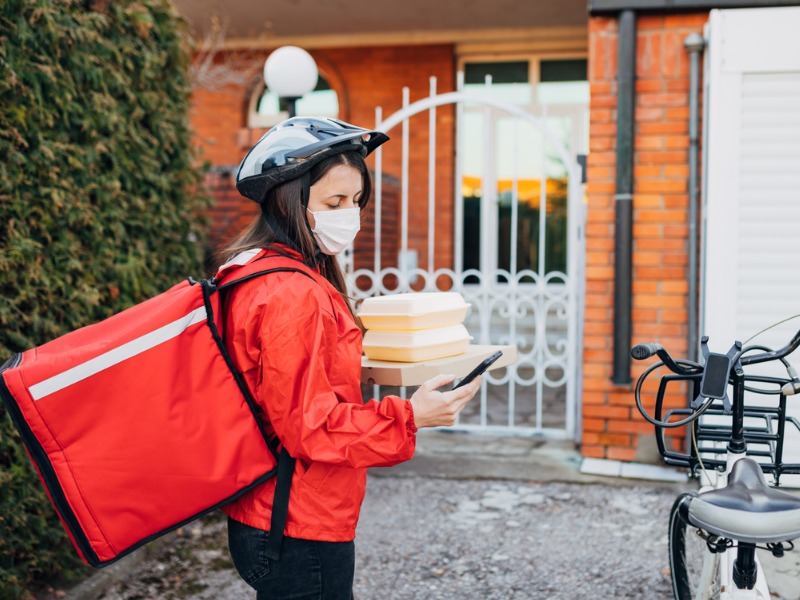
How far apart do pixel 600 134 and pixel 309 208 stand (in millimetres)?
3346

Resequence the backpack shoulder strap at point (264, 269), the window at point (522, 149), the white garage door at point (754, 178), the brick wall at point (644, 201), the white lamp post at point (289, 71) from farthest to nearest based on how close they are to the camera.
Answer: the window at point (522, 149), the white lamp post at point (289, 71), the brick wall at point (644, 201), the white garage door at point (754, 178), the backpack shoulder strap at point (264, 269)

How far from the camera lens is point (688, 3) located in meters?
4.54

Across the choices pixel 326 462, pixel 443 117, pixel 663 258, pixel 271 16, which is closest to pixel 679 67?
pixel 663 258

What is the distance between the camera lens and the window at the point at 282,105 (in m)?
9.51

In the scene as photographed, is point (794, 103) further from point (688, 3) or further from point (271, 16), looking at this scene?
point (271, 16)

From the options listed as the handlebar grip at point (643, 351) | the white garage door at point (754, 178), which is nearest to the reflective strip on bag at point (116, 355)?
the handlebar grip at point (643, 351)

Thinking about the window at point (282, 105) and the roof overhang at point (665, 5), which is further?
the window at point (282, 105)

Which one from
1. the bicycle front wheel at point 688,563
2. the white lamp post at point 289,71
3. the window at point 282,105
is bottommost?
the bicycle front wheel at point 688,563

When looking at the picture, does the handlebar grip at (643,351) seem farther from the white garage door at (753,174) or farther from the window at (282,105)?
the window at (282,105)

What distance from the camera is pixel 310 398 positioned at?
1.61 m

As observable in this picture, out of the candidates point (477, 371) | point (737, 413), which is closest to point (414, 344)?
point (477, 371)

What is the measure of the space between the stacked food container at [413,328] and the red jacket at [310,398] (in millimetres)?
162

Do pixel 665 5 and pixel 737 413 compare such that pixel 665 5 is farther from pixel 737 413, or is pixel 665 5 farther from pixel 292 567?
pixel 292 567

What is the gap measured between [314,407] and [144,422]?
1.16 ft
